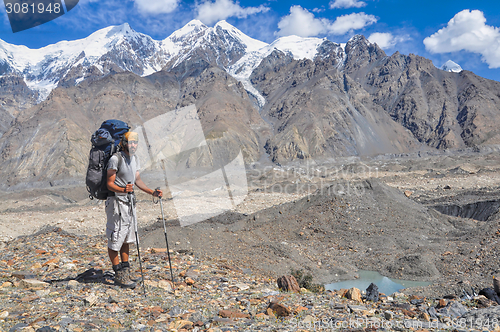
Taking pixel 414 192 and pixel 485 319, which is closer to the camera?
pixel 485 319

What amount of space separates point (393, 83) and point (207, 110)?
79189mm

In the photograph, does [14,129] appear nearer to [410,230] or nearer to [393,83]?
[410,230]

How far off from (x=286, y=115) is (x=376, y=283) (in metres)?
103

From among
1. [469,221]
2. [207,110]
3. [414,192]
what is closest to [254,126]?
[207,110]

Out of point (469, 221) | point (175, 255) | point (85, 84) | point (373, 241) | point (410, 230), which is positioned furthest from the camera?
point (85, 84)

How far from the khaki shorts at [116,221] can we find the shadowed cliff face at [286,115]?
7300 centimetres

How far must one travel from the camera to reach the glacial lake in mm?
9602

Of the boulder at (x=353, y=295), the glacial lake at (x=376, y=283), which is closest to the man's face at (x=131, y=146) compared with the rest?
the boulder at (x=353, y=295)

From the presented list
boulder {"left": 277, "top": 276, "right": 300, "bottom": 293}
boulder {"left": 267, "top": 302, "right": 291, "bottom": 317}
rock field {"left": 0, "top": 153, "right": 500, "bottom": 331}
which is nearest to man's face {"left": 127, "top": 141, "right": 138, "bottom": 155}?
rock field {"left": 0, "top": 153, "right": 500, "bottom": 331}

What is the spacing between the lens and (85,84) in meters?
112

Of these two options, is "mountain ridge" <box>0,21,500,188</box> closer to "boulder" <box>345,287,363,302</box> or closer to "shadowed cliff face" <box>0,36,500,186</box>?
"shadowed cliff face" <box>0,36,500,186</box>

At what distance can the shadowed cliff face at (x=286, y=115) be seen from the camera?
262 ft

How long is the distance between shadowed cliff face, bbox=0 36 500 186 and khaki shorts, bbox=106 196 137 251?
239ft

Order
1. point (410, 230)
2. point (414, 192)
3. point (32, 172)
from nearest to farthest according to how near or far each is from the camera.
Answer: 1. point (410, 230)
2. point (414, 192)
3. point (32, 172)
